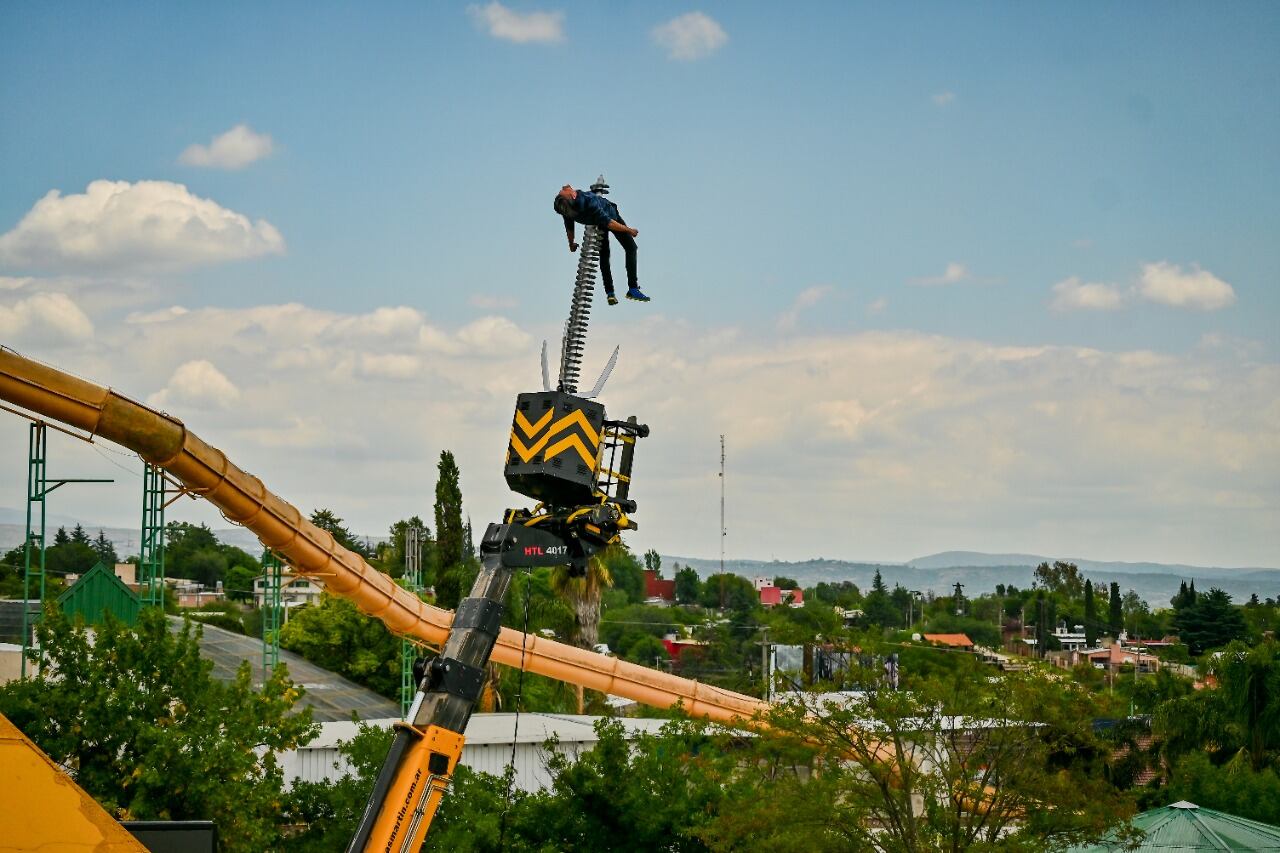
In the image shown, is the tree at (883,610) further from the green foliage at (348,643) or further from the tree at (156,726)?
the tree at (156,726)

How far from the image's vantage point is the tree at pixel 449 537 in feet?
198

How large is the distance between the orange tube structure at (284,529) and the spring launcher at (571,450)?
260 inches

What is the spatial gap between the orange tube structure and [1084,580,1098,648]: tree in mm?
116947

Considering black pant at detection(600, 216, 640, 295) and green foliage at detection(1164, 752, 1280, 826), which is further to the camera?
green foliage at detection(1164, 752, 1280, 826)

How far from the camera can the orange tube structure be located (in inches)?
694

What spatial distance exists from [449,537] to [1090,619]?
109163 mm

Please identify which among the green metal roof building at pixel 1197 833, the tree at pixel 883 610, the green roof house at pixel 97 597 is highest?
the green roof house at pixel 97 597

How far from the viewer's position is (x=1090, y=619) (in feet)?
509

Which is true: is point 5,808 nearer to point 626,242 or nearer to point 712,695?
point 626,242

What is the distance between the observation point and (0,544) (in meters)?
74.8

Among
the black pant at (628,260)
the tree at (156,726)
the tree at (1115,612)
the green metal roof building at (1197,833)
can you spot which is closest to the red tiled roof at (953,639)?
the tree at (1115,612)

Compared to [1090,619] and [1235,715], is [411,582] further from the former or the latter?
[1090,619]

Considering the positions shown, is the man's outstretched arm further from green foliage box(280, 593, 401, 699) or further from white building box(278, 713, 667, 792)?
green foliage box(280, 593, 401, 699)

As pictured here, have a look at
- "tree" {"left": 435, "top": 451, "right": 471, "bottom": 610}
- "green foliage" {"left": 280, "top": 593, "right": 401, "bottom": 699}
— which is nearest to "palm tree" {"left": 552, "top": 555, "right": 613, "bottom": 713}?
"tree" {"left": 435, "top": 451, "right": 471, "bottom": 610}
